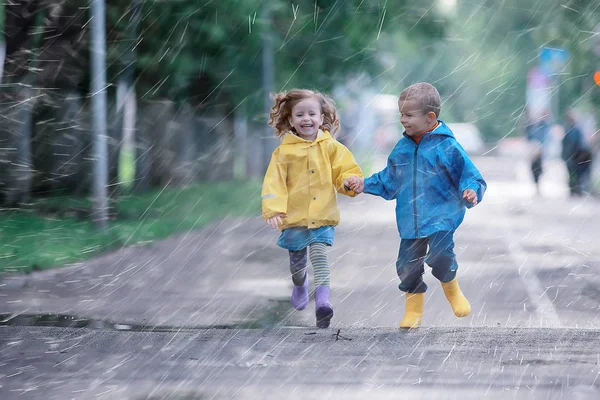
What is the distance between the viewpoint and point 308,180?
7168mm

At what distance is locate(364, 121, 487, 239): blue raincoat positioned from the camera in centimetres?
687

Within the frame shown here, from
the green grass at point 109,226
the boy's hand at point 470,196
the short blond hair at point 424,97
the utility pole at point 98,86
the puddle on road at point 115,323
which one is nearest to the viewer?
the boy's hand at point 470,196

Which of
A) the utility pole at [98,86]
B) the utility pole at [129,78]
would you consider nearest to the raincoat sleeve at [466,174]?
the utility pole at [98,86]

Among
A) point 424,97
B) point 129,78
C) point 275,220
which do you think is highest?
point 129,78

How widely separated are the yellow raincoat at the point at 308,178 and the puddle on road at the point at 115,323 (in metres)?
0.86

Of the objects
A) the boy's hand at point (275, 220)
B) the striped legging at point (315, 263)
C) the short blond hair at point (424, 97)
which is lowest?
the striped legging at point (315, 263)

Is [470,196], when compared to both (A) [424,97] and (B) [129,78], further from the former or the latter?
(B) [129,78]

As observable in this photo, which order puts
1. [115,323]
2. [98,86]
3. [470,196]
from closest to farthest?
[470,196] → [115,323] → [98,86]

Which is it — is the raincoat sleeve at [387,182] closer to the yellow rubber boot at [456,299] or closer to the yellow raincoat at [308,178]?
the yellow raincoat at [308,178]

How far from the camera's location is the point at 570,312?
8.77 meters

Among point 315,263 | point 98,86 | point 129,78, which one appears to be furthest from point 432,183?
point 129,78

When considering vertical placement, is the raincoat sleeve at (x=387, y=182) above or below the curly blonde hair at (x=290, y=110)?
below

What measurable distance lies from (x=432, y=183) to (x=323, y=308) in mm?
1015

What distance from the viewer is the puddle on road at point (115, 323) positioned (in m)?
7.61
